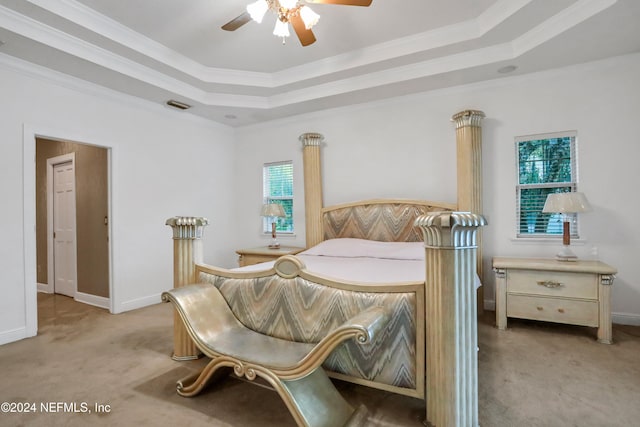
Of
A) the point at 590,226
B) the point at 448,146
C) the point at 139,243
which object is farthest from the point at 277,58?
the point at 590,226

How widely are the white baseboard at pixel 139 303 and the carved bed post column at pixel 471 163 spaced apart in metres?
4.02

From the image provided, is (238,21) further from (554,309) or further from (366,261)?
(554,309)

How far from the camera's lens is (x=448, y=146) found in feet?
12.5

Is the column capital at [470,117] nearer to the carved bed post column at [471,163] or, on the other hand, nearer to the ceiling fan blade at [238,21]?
the carved bed post column at [471,163]

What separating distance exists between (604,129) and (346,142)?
2819 mm

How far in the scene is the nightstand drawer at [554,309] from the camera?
2.74 m

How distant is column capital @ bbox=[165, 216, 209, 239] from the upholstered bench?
1.57 ft

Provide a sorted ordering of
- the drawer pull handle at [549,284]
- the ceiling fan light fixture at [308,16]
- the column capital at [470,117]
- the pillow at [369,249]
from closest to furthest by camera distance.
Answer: the ceiling fan light fixture at [308,16] → the drawer pull handle at [549,284] → the pillow at [369,249] → the column capital at [470,117]

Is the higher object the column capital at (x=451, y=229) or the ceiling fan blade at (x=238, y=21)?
the ceiling fan blade at (x=238, y=21)

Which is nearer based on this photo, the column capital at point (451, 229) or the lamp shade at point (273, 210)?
the column capital at point (451, 229)

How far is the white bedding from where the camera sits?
7.41 ft

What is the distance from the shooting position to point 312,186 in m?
4.43

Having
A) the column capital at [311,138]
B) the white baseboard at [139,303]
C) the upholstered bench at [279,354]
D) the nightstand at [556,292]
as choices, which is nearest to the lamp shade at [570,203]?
the nightstand at [556,292]

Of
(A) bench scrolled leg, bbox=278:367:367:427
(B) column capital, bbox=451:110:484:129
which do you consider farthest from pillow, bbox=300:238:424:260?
(A) bench scrolled leg, bbox=278:367:367:427
